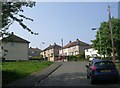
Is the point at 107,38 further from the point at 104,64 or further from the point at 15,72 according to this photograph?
the point at 104,64

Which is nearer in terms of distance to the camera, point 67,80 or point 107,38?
point 67,80

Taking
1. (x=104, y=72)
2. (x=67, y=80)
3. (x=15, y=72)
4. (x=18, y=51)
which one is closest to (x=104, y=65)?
(x=104, y=72)

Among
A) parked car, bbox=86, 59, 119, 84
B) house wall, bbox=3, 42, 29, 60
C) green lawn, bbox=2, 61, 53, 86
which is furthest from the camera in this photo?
house wall, bbox=3, 42, 29, 60

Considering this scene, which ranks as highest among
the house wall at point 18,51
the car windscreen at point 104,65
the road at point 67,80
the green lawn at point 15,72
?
the house wall at point 18,51

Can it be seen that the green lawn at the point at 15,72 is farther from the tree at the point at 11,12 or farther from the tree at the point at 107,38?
the tree at the point at 107,38

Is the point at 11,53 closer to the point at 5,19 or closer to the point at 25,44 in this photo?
the point at 25,44

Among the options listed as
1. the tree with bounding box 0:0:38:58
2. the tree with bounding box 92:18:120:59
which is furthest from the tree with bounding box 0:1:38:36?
the tree with bounding box 92:18:120:59

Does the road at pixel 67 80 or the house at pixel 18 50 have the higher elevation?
the house at pixel 18 50

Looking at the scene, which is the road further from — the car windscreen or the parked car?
the car windscreen

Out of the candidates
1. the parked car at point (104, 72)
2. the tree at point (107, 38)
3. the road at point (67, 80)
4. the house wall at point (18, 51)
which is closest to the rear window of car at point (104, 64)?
the parked car at point (104, 72)

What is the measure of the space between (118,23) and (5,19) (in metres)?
55.7

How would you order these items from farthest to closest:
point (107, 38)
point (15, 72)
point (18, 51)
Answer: point (18, 51) < point (107, 38) < point (15, 72)

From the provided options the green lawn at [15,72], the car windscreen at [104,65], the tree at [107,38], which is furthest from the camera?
the tree at [107,38]

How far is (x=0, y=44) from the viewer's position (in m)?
21.1
